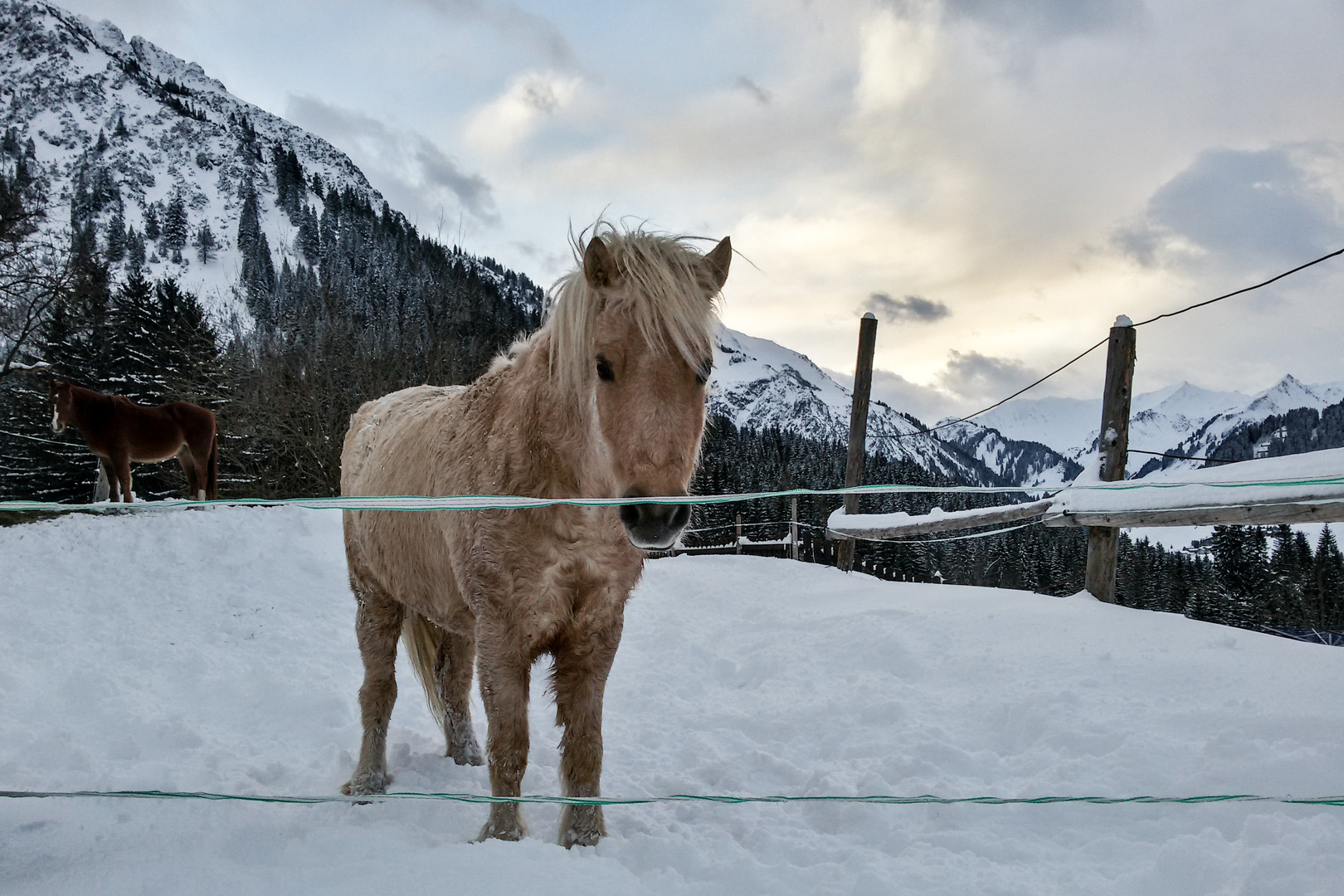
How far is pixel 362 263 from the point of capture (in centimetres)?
9550

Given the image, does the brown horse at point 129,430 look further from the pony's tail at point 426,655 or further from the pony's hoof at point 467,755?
the pony's hoof at point 467,755

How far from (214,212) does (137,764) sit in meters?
178

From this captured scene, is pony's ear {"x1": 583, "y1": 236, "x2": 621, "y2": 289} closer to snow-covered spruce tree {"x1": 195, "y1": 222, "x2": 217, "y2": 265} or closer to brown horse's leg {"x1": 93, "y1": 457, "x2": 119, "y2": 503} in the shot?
brown horse's leg {"x1": 93, "y1": 457, "x2": 119, "y2": 503}

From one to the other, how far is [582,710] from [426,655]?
1.71 metres

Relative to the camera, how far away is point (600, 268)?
231 cm

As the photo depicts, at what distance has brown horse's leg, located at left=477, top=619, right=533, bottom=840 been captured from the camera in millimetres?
2400

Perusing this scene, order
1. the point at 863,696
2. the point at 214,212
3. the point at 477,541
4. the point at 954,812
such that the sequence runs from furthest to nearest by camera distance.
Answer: the point at 214,212
the point at 863,696
the point at 954,812
the point at 477,541

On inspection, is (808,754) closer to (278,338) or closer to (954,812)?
(954,812)

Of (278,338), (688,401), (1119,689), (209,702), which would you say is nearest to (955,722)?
(1119,689)

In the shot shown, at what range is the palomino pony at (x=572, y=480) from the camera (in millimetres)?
2086

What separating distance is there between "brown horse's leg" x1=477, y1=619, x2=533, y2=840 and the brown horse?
10207 millimetres

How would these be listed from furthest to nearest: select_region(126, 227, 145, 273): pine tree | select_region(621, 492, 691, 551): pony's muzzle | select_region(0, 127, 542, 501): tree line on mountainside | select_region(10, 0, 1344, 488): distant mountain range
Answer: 1. select_region(10, 0, 1344, 488): distant mountain range
2. select_region(126, 227, 145, 273): pine tree
3. select_region(0, 127, 542, 501): tree line on mountainside
4. select_region(621, 492, 691, 551): pony's muzzle

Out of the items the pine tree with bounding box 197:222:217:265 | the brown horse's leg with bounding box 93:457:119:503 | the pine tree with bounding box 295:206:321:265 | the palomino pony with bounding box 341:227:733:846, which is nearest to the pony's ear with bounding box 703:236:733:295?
the palomino pony with bounding box 341:227:733:846

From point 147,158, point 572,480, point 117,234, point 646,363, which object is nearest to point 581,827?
point 572,480
